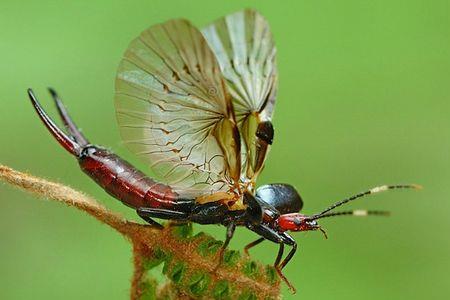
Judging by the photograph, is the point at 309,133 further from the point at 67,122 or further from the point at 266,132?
the point at 67,122

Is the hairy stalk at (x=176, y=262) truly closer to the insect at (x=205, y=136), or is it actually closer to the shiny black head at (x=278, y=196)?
the insect at (x=205, y=136)

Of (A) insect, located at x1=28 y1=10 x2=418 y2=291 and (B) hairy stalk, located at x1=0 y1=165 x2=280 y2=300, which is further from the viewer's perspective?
(A) insect, located at x1=28 y1=10 x2=418 y2=291

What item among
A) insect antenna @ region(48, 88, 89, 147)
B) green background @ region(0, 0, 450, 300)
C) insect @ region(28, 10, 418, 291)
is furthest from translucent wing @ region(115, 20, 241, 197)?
green background @ region(0, 0, 450, 300)

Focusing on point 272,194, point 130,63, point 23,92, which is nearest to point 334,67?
point 23,92

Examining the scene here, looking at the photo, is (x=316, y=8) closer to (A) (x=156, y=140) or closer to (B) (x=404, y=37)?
(B) (x=404, y=37)

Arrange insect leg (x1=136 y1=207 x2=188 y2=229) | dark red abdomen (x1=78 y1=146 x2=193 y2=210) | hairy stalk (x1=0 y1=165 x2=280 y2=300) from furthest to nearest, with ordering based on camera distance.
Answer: dark red abdomen (x1=78 y1=146 x2=193 y2=210), insect leg (x1=136 y1=207 x2=188 y2=229), hairy stalk (x1=0 y1=165 x2=280 y2=300)

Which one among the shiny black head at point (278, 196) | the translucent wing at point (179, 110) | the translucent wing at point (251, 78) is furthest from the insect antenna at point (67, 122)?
the shiny black head at point (278, 196)

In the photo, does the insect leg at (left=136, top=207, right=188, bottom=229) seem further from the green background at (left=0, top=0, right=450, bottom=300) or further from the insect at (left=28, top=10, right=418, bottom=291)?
the green background at (left=0, top=0, right=450, bottom=300)
